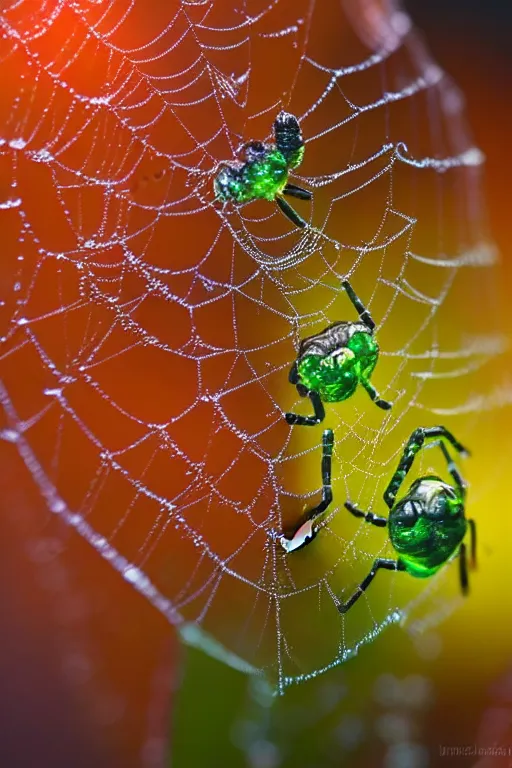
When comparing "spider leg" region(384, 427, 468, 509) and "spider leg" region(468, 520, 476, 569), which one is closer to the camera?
"spider leg" region(384, 427, 468, 509)

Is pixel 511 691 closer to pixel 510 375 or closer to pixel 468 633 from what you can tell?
pixel 468 633

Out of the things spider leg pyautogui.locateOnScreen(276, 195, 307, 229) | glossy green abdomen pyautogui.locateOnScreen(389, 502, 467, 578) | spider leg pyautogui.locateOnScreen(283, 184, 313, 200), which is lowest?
glossy green abdomen pyautogui.locateOnScreen(389, 502, 467, 578)

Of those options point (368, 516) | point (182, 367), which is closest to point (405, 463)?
point (368, 516)

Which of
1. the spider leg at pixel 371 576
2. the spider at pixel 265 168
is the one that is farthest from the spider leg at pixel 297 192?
the spider leg at pixel 371 576

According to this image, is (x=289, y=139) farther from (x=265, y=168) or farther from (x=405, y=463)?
(x=405, y=463)

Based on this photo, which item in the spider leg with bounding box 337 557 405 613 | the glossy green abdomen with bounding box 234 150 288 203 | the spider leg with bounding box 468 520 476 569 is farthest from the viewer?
the spider leg with bounding box 468 520 476 569

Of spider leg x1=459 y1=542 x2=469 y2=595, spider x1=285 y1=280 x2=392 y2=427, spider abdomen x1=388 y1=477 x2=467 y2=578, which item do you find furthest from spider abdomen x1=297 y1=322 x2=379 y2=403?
spider leg x1=459 y1=542 x2=469 y2=595

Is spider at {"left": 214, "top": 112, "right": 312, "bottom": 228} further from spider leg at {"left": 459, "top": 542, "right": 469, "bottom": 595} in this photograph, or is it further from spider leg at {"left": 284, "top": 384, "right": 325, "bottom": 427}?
spider leg at {"left": 459, "top": 542, "right": 469, "bottom": 595}
